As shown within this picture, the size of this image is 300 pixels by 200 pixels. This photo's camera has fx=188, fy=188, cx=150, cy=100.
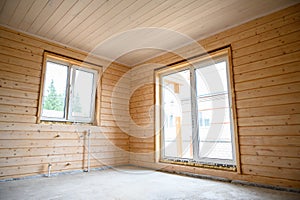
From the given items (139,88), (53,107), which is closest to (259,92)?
(139,88)

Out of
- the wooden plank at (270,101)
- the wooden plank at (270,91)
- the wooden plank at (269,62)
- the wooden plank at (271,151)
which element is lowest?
the wooden plank at (271,151)

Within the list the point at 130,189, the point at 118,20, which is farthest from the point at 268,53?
the point at 130,189

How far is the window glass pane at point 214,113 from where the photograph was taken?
3.07 meters

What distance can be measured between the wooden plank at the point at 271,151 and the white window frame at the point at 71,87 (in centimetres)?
280

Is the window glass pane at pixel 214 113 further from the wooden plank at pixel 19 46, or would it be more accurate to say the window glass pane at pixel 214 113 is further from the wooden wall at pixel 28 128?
the wooden plank at pixel 19 46

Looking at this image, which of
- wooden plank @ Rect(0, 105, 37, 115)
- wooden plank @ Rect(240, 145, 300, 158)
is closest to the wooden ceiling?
wooden plank @ Rect(0, 105, 37, 115)

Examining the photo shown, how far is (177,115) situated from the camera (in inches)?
150

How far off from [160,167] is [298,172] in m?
2.19

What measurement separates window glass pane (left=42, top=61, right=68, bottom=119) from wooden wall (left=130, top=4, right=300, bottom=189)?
271cm

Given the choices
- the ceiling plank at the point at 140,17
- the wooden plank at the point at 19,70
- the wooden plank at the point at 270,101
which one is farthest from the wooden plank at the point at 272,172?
the wooden plank at the point at 19,70

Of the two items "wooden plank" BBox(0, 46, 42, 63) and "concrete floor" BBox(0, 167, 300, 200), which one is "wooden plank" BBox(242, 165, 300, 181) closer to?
"concrete floor" BBox(0, 167, 300, 200)

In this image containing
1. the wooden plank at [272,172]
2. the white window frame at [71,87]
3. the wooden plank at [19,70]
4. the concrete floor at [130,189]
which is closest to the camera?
the concrete floor at [130,189]

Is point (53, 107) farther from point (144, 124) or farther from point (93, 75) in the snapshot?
point (144, 124)

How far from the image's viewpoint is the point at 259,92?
2648mm
